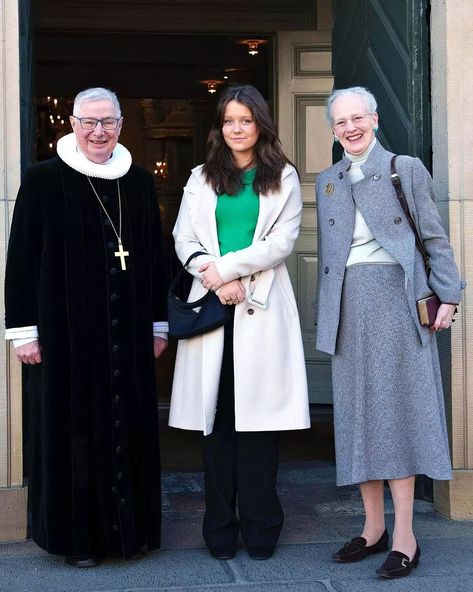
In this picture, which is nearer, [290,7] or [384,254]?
[384,254]

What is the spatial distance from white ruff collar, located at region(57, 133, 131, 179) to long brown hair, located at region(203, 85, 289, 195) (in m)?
0.37

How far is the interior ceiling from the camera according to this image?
8969mm

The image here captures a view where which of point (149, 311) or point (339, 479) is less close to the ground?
point (149, 311)

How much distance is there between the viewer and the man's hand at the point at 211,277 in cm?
472

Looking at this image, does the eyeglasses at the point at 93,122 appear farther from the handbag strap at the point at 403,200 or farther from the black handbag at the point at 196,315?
the handbag strap at the point at 403,200

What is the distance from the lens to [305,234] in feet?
28.6

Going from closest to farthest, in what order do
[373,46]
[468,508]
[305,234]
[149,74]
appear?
[468,508] < [373,46] < [305,234] < [149,74]

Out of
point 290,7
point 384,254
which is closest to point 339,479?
point 384,254

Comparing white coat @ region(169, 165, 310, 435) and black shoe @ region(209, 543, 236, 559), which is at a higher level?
white coat @ region(169, 165, 310, 435)

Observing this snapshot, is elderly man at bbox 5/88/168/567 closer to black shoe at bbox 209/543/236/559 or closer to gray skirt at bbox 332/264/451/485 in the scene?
black shoe at bbox 209/543/236/559

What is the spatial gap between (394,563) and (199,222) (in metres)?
1.62

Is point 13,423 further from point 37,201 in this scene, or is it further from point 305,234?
point 305,234

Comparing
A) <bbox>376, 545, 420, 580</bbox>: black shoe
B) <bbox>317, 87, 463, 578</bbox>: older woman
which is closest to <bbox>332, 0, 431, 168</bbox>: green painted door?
<bbox>317, 87, 463, 578</bbox>: older woman

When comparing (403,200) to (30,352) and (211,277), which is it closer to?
(211,277)
